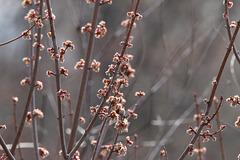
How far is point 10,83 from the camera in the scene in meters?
11.3

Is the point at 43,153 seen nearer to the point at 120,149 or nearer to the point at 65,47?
the point at 120,149

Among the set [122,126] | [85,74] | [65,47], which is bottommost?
[122,126]

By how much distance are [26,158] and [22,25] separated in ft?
13.6

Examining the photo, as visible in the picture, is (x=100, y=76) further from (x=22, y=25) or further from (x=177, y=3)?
(x=177, y=3)

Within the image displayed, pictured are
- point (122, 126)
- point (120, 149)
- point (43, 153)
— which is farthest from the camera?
point (43, 153)

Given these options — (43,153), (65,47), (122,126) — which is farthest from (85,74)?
(43,153)

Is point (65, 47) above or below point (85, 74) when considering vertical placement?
above

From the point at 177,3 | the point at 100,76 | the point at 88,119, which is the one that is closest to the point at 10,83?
the point at 100,76

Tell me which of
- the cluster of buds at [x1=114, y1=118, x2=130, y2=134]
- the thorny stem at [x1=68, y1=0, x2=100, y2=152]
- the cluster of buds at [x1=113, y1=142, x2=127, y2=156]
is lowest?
the cluster of buds at [x1=113, y1=142, x2=127, y2=156]

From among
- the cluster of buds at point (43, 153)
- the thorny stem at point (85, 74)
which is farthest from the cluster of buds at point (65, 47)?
the cluster of buds at point (43, 153)

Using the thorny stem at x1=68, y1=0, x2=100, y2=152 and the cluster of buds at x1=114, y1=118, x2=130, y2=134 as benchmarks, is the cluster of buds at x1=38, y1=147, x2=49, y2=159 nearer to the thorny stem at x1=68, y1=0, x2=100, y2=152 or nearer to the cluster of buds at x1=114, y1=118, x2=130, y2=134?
the thorny stem at x1=68, y1=0, x2=100, y2=152

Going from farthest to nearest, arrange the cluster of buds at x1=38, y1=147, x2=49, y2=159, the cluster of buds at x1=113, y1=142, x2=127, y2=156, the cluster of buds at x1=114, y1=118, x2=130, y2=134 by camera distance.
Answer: the cluster of buds at x1=38, y1=147, x2=49, y2=159, the cluster of buds at x1=113, y1=142, x2=127, y2=156, the cluster of buds at x1=114, y1=118, x2=130, y2=134

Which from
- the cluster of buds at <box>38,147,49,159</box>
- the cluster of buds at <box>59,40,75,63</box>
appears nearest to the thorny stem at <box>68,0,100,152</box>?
the cluster of buds at <box>59,40,75,63</box>

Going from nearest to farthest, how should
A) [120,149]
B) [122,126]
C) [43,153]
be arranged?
[122,126]
[120,149]
[43,153]
